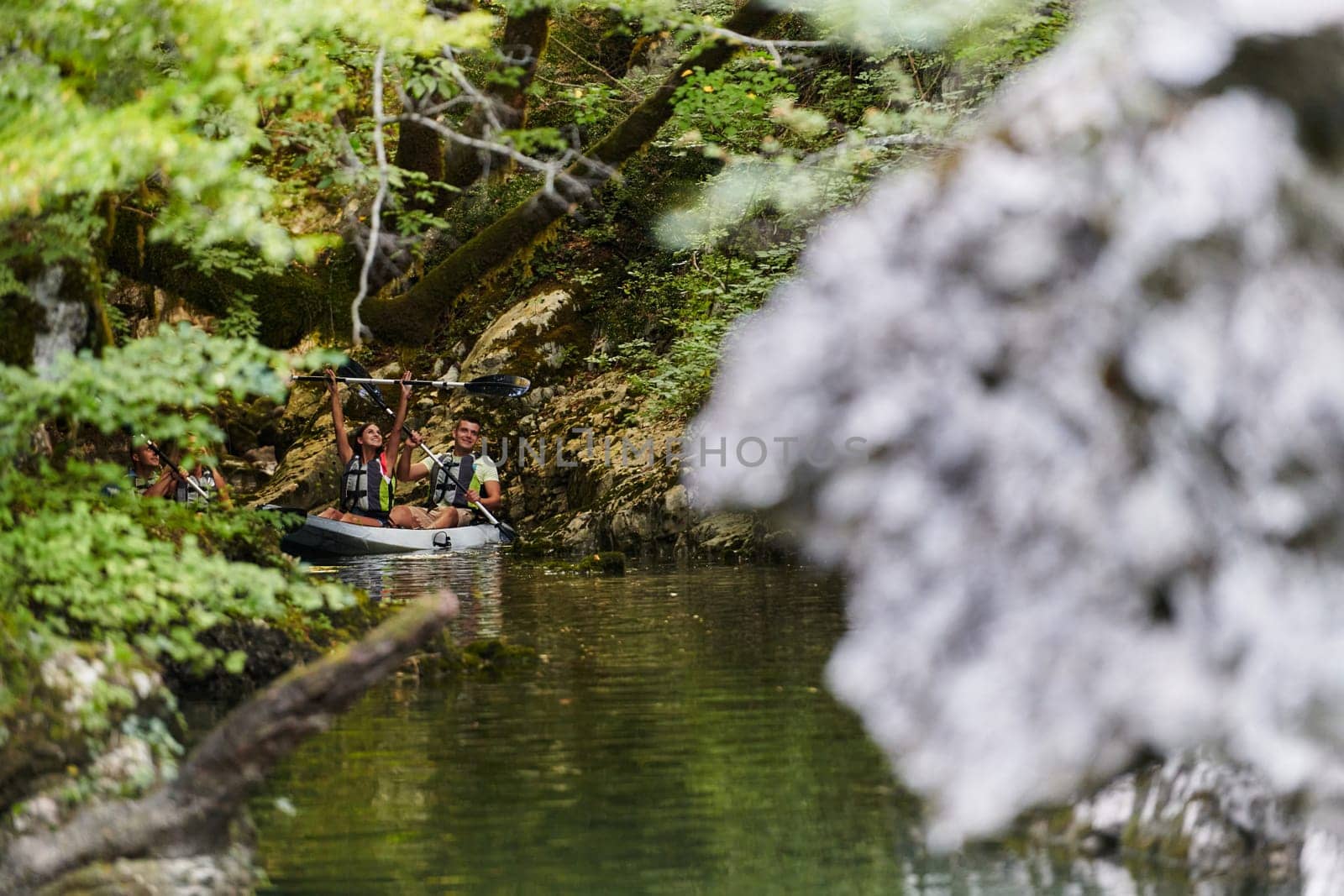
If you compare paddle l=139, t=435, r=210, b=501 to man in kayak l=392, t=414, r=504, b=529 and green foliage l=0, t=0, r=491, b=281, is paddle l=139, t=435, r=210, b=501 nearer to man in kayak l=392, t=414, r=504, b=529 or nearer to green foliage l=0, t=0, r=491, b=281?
green foliage l=0, t=0, r=491, b=281

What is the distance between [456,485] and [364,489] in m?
1.29

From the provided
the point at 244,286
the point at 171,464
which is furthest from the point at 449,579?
the point at 171,464

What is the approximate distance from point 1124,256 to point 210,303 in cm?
723

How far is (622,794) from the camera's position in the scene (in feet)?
17.0

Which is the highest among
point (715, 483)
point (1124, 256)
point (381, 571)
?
point (1124, 256)

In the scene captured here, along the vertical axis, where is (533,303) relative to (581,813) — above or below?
above

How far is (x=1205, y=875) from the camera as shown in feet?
13.2

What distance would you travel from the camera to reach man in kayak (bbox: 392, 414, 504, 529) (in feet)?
61.2

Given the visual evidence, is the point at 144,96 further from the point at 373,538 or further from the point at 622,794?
the point at 373,538

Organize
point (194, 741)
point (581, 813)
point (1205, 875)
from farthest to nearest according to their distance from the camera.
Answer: point (194, 741) → point (581, 813) → point (1205, 875)

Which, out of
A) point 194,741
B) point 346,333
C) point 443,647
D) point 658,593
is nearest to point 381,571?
point 658,593

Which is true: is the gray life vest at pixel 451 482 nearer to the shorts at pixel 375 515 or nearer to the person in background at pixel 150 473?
the shorts at pixel 375 515

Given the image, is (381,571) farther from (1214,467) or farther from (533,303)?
(1214,467)

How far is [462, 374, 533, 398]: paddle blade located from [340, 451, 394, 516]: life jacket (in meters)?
1.60
